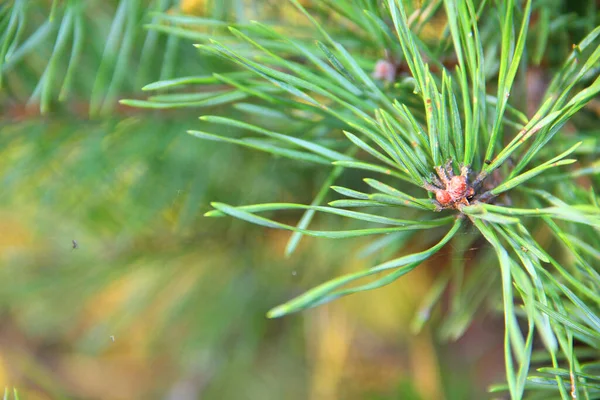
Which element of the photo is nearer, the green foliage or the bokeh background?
the green foliage

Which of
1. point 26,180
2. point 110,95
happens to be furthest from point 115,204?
point 110,95

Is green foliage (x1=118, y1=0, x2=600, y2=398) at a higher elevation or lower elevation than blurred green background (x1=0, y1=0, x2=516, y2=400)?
higher

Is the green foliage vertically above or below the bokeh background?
above

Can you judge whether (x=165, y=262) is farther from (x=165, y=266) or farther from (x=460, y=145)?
(x=460, y=145)

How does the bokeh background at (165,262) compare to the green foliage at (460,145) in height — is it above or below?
below

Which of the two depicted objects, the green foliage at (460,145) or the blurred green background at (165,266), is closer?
the green foliage at (460,145)

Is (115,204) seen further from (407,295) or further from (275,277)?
(407,295)

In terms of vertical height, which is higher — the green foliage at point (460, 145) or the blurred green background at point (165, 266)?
the green foliage at point (460, 145)
